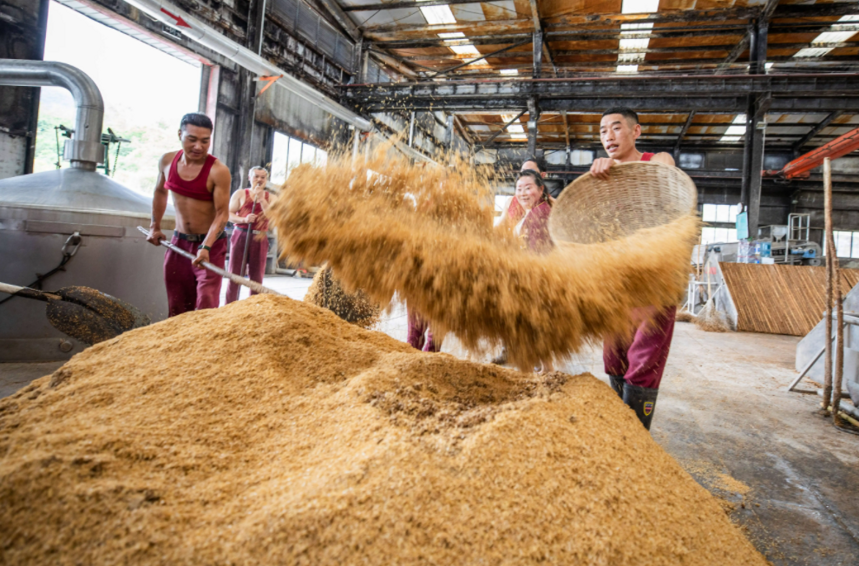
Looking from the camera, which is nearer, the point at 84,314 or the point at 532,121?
the point at 84,314

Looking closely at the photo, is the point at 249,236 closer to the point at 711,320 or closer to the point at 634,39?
the point at 711,320

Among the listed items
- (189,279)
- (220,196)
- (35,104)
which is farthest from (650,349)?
(35,104)

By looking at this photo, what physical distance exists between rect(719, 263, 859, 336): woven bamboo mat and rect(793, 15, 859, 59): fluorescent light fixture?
6107mm

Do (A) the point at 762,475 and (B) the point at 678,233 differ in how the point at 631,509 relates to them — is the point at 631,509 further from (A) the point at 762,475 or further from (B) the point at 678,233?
(A) the point at 762,475

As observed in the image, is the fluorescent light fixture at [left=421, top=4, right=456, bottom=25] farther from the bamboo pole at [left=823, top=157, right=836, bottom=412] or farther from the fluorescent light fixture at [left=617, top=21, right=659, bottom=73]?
the bamboo pole at [left=823, top=157, right=836, bottom=412]

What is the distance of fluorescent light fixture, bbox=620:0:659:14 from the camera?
26.5 ft

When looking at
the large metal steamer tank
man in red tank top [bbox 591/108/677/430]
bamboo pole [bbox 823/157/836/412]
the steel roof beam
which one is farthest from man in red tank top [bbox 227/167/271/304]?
the steel roof beam

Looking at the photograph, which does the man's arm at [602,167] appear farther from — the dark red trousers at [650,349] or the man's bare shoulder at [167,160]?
the man's bare shoulder at [167,160]

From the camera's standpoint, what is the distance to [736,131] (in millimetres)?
13430

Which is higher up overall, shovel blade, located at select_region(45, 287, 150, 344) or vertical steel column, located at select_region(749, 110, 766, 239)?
vertical steel column, located at select_region(749, 110, 766, 239)

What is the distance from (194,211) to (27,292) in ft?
2.89

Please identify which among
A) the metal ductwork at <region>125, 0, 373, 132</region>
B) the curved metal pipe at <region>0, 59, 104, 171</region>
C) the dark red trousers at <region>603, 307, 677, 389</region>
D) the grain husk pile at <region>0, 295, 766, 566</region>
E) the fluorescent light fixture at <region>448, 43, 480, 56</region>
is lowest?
the grain husk pile at <region>0, 295, 766, 566</region>

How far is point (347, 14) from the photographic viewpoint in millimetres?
9305

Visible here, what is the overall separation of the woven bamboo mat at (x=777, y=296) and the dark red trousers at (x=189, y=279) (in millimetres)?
6100
